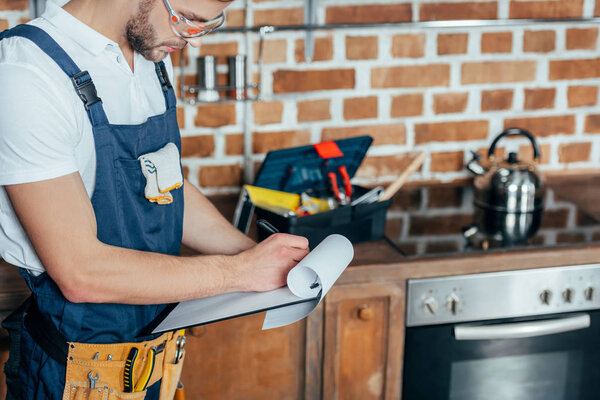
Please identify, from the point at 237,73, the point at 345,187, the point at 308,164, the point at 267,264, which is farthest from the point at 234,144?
the point at 267,264

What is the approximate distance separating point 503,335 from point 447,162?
0.79 meters

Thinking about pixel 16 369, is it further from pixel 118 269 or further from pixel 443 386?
pixel 443 386

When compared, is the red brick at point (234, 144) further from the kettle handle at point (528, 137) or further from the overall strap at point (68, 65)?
the overall strap at point (68, 65)

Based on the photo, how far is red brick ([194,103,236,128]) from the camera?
7.35 ft

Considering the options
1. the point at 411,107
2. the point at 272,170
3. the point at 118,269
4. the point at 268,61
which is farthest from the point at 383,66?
the point at 118,269

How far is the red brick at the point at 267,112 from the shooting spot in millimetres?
2277

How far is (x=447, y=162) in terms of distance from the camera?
248 cm

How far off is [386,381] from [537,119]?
115 cm

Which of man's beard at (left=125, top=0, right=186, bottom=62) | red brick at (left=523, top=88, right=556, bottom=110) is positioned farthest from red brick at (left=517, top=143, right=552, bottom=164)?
man's beard at (left=125, top=0, right=186, bottom=62)

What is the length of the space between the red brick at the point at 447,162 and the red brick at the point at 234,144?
68cm

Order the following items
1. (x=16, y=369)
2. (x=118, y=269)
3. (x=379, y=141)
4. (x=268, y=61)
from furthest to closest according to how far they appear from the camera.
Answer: (x=379, y=141)
(x=268, y=61)
(x=16, y=369)
(x=118, y=269)

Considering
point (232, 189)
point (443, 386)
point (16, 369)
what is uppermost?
point (232, 189)

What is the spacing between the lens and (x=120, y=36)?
4.34 feet

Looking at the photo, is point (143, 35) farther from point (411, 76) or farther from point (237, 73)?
point (411, 76)
